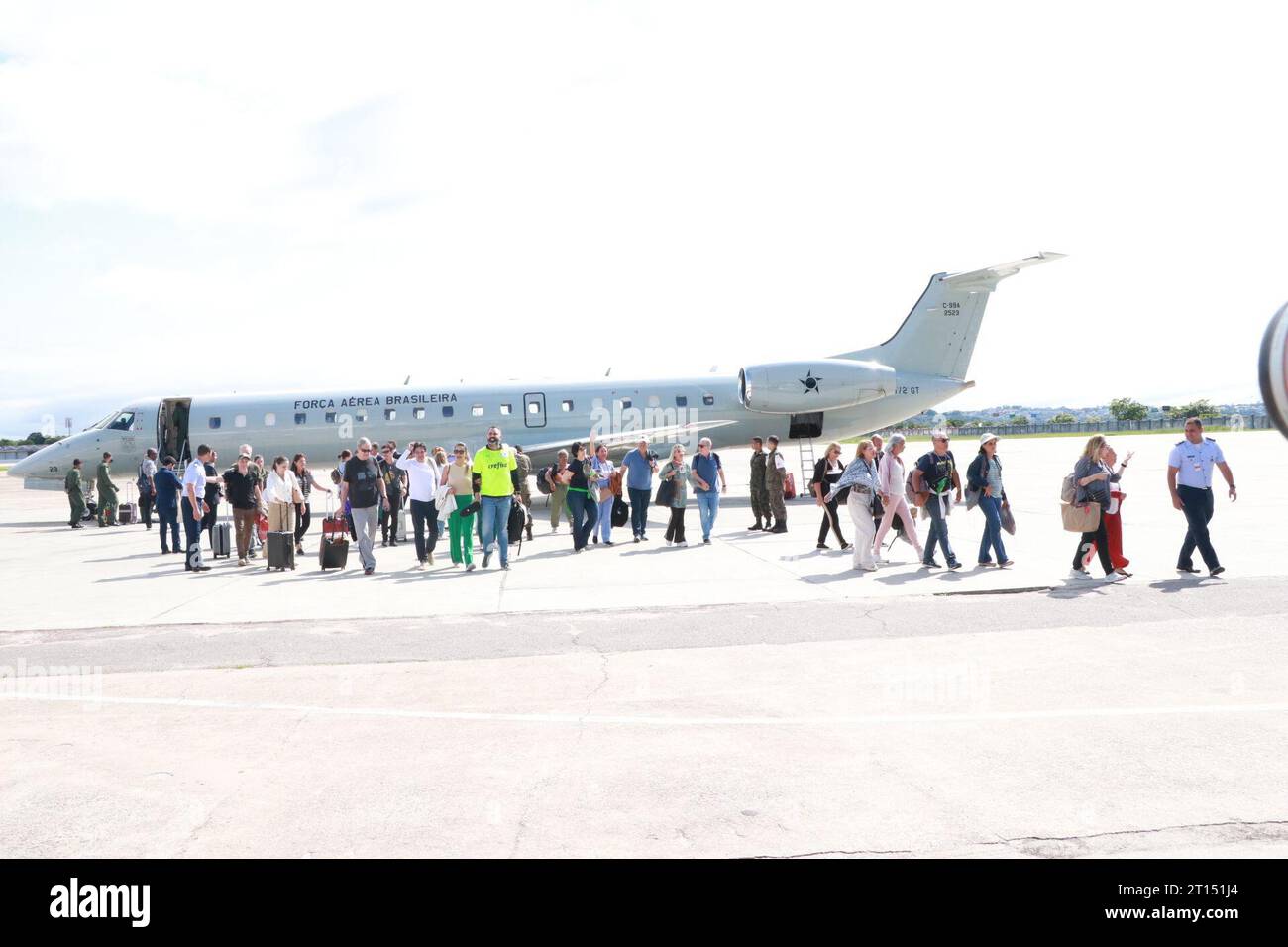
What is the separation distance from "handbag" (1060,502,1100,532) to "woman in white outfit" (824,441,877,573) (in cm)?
253

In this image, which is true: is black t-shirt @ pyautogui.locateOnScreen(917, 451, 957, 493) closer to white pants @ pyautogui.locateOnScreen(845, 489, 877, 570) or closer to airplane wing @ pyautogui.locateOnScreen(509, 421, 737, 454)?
white pants @ pyautogui.locateOnScreen(845, 489, 877, 570)

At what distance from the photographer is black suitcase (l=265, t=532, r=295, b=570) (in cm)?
1455

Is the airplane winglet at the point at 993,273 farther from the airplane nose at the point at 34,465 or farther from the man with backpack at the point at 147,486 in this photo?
the airplane nose at the point at 34,465

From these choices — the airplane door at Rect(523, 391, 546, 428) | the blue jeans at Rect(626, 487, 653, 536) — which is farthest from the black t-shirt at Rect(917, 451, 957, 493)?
the airplane door at Rect(523, 391, 546, 428)

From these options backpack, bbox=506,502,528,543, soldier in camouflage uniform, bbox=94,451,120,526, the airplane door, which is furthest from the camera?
the airplane door

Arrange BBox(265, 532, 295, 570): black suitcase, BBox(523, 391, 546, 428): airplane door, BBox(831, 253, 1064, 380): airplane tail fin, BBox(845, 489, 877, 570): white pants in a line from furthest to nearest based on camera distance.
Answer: BBox(831, 253, 1064, 380): airplane tail fin, BBox(523, 391, 546, 428): airplane door, BBox(265, 532, 295, 570): black suitcase, BBox(845, 489, 877, 570): white pants

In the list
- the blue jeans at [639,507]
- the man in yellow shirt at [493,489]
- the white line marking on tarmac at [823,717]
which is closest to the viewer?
the white line marking on tarmac at [823,717]

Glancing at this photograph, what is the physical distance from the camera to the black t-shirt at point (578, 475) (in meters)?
16.1

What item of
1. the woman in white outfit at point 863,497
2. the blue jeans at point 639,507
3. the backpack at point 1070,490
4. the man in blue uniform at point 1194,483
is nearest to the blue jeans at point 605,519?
the blue jeans at point 639,507

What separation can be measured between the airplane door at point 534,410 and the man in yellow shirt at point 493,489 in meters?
11.1
